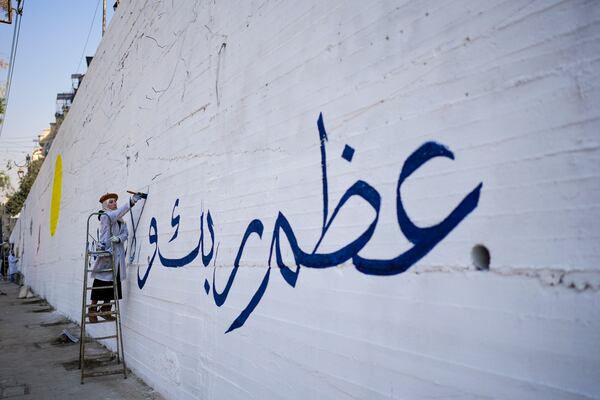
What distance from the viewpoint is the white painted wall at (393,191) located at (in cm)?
135

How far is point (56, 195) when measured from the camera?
12.2 metres

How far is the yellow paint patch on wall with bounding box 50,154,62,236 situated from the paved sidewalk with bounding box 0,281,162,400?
330 cm

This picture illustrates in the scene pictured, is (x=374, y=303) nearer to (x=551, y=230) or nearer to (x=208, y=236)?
(x=551, y=230)

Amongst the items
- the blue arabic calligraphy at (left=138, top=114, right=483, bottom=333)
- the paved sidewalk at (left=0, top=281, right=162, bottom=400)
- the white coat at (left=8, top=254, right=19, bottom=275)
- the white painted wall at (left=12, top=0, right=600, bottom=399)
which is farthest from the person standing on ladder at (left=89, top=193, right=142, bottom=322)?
the white coat at (left=8, top=254, right=19, bottom=275)

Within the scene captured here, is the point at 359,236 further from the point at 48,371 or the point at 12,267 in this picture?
the point at 12,267

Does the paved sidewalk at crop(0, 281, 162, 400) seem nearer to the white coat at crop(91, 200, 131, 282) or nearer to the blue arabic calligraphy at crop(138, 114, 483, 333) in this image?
the white coat at crop(91, 200, 131, 282)

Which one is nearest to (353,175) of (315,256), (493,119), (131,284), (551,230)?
(315,256)

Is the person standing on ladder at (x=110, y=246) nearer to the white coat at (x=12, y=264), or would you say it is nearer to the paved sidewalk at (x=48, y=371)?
the paved sidewalk at (x=48, y=371)

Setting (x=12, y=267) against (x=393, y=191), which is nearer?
(x=393, y=191)

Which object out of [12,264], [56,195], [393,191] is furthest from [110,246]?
[12,264]

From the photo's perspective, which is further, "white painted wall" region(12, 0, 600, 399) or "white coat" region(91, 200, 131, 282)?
"white coat" region(91, 200, 131, 282)

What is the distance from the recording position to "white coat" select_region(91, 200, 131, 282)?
214 inches

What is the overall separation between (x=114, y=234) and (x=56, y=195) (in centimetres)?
790

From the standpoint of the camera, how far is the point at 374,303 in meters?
1.96
